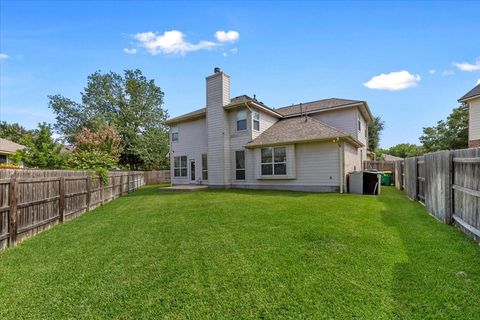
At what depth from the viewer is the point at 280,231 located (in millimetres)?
5555

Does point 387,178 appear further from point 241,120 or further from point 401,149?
point 401,149

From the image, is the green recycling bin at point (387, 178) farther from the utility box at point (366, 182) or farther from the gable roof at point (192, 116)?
the gable roof at point (192, 116)

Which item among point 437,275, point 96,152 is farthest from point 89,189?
point 437,275

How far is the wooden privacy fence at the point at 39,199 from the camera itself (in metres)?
5.18

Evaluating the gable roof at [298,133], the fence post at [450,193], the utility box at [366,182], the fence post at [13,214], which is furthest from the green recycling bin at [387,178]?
the fence post at [13,214]

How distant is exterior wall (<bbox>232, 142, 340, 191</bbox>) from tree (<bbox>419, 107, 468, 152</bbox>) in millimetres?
23376

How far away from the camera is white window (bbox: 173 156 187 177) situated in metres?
19.8

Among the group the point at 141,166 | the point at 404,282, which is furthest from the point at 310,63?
the point at 141,166

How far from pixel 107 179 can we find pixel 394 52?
50.1ft

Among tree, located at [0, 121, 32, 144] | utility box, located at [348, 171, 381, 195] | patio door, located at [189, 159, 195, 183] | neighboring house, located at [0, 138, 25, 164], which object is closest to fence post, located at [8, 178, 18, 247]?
utility box, located at [348, 171, 381, 195]

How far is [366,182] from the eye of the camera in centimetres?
1276

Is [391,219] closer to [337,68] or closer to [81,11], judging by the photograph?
[337,68]

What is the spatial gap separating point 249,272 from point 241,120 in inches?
530

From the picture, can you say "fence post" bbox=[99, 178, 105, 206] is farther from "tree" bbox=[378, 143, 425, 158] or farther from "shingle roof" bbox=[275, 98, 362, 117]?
"tree" bbox=[378, 143, 425, 158]
